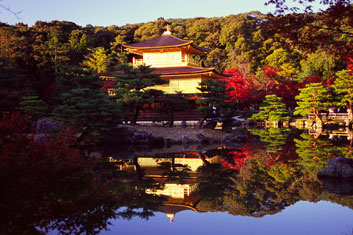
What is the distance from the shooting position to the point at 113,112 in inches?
543

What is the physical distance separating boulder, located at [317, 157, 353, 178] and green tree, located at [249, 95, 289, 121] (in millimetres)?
17897

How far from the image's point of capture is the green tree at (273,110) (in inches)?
1005

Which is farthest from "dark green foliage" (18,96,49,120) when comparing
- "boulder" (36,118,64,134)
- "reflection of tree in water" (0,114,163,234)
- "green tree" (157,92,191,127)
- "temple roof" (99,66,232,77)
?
"reflection of tree in water" (0,114,163,234)

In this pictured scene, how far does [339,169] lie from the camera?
302 inches

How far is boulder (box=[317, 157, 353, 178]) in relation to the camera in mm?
7586

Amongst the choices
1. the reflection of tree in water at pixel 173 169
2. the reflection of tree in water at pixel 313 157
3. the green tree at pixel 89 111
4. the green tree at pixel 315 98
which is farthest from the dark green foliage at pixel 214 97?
the green tree at pixel 315 98

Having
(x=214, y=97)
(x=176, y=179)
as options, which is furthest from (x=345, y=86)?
(x=176, y=179)

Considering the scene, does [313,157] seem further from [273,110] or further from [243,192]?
[273,110]

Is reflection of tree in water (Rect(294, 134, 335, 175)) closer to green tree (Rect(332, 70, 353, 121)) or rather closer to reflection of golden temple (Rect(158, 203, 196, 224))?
reflection of golden temple (Rect(158, 203, 196, 224))

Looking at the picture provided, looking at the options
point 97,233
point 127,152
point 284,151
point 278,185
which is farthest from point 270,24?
point 127,152

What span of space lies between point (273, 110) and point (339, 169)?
62.4ft

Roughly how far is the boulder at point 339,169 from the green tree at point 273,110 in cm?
1790

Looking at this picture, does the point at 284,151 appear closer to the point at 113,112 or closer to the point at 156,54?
the point at 113,112

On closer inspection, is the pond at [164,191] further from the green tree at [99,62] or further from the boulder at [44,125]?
the green tree at [99,62]
